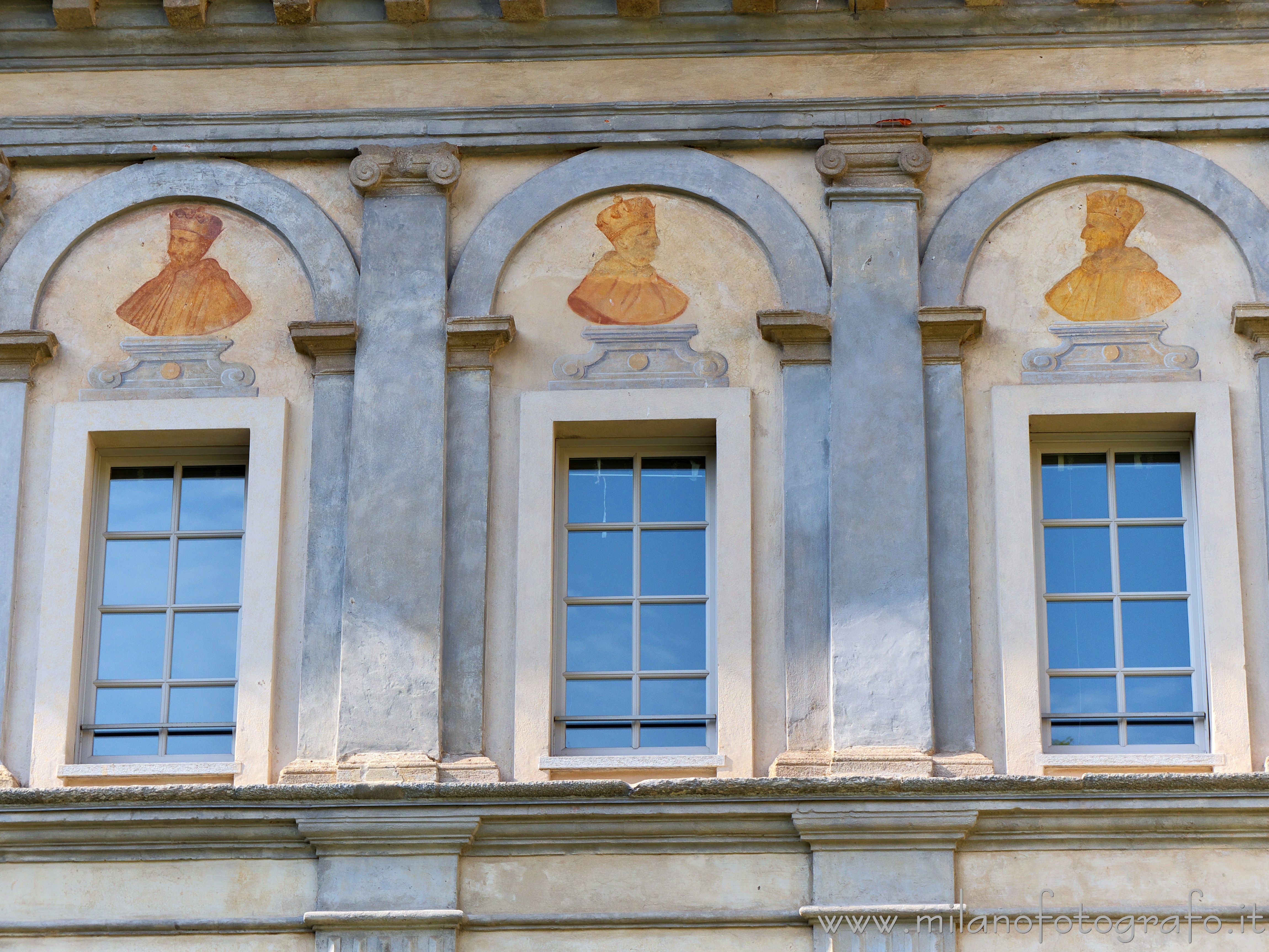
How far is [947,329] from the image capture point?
35.4 feet

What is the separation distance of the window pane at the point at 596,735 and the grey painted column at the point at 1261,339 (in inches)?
138

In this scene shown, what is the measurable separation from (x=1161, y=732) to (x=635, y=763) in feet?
8.71

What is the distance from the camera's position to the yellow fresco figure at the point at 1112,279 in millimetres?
10906

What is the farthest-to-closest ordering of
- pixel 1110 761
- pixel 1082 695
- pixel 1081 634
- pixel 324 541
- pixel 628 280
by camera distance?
pixel 628 280, pixel 324 541, pixel 1081 634, pixel 1082 695, pixel 1110 761

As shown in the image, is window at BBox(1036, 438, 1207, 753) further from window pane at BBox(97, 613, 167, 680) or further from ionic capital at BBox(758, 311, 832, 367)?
window pane at BBox(97, 613, 167, 680)

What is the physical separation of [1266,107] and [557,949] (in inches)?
229

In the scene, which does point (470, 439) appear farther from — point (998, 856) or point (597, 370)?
point (998, 856)

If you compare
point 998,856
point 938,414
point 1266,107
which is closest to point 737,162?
point 938,414

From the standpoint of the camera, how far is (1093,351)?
10.8 m

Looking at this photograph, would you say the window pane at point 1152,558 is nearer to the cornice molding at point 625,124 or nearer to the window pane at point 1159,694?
the window pane at point 1159,694

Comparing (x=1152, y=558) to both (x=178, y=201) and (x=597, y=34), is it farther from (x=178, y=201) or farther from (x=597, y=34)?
(x=178, y=201)

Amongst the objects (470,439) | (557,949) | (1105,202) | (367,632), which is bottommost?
(557,949)

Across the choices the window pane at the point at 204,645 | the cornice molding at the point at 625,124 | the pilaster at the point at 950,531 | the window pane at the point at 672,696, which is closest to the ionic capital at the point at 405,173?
the cornice molding at the point at 625,124
